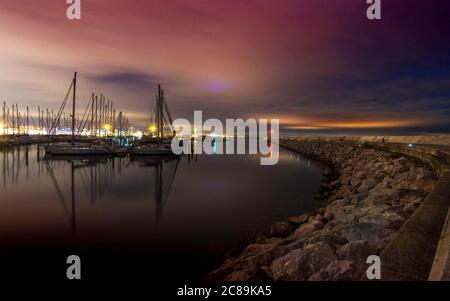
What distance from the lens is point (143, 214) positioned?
1322 cm

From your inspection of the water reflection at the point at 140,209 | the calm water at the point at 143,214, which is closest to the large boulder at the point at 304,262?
the calm water at the point at 143,214

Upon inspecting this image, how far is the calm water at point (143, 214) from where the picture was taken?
29.6 ft

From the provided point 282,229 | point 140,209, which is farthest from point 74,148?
point 282,229

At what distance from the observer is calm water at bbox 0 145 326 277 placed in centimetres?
901

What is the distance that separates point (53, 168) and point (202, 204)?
22.4m

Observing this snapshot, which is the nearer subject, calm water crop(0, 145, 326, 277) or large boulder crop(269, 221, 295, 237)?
calm water crop(0, 145, 326, 277)

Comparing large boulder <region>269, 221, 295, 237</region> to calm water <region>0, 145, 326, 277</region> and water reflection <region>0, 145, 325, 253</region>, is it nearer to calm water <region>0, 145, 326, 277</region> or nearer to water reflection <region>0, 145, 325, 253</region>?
calm water <region>0, 145, 326, 277</region>

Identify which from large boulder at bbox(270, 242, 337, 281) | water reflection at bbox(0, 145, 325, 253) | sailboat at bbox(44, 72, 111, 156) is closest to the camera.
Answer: large boulder at bbox(270, 242, 337, 281)

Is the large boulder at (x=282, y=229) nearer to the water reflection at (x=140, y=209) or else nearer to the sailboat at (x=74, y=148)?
the water reflection at (x=140, y=209)

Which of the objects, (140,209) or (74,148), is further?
(74,148)

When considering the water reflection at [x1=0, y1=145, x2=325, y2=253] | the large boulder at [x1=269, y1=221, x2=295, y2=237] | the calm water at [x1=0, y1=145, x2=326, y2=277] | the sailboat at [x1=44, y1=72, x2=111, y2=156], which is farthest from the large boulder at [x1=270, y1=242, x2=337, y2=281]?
the sailboat at [x1=44, y1=72, x2=111, y2=156]

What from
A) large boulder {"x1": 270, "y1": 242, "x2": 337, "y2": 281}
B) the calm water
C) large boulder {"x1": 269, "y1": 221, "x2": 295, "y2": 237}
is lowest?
the calm water

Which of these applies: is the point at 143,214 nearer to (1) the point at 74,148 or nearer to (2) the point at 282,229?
(2) the point at 282,229
